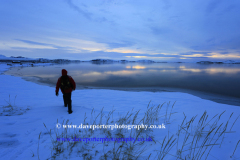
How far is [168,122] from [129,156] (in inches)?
113

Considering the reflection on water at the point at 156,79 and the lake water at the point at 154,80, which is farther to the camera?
the reflection on water at the point at 156,79

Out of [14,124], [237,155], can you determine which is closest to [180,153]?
[237,155]

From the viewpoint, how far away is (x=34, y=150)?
9.48 feet

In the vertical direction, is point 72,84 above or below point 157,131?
above

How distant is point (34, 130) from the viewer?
12.5 feet

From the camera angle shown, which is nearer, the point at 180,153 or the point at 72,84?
the point at 180,153

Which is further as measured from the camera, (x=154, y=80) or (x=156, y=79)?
(x=156, y=79)

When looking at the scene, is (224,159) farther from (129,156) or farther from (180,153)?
(129,156)

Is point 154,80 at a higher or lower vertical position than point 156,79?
lower

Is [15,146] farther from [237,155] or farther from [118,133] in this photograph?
[237,155]

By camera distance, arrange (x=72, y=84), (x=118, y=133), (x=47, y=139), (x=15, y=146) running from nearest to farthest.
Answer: (x=15, y=146), (x=47, y=139), (x=118, y=133), (x=72, y=84)

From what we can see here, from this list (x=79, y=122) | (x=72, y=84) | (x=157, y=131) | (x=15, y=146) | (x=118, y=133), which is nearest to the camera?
(x=15, y=146)

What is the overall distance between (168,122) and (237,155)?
216 centimetres

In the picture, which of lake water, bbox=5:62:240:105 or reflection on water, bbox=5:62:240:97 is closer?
lake water, bbox=5:62:240:105
